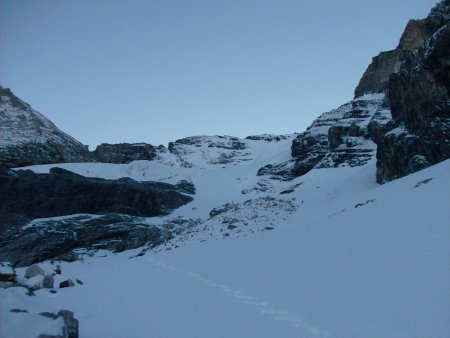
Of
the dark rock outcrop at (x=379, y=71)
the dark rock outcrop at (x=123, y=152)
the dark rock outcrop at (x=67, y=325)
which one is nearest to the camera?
the dark rock outcrop at (x=67, y=325)

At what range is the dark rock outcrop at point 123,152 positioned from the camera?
3814 inches

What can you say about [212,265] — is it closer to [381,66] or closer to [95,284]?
[95,284]

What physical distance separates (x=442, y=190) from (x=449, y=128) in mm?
12689

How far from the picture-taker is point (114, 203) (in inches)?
1738

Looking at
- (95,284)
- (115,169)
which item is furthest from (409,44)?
(95,284)

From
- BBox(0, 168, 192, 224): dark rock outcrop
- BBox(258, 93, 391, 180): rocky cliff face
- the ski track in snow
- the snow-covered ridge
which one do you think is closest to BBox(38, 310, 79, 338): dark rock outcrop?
the ski track in snow

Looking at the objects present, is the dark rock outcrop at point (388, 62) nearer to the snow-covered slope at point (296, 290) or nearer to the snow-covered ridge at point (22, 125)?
the snow-covered slope at point (296, 290)

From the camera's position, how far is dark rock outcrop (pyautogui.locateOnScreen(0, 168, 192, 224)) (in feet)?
131

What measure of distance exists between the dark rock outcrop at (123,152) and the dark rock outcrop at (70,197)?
50.1 meters

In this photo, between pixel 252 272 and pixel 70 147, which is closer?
pixel 252 272

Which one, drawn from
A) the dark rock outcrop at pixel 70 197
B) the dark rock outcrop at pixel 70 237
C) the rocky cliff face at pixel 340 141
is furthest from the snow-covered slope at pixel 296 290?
the rocky cliff face at pixel 340 141

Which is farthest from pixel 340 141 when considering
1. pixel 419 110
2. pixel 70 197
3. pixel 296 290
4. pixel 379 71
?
pixel 296 290

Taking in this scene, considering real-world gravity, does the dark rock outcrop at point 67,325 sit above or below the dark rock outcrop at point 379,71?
below

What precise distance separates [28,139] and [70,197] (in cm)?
2898
